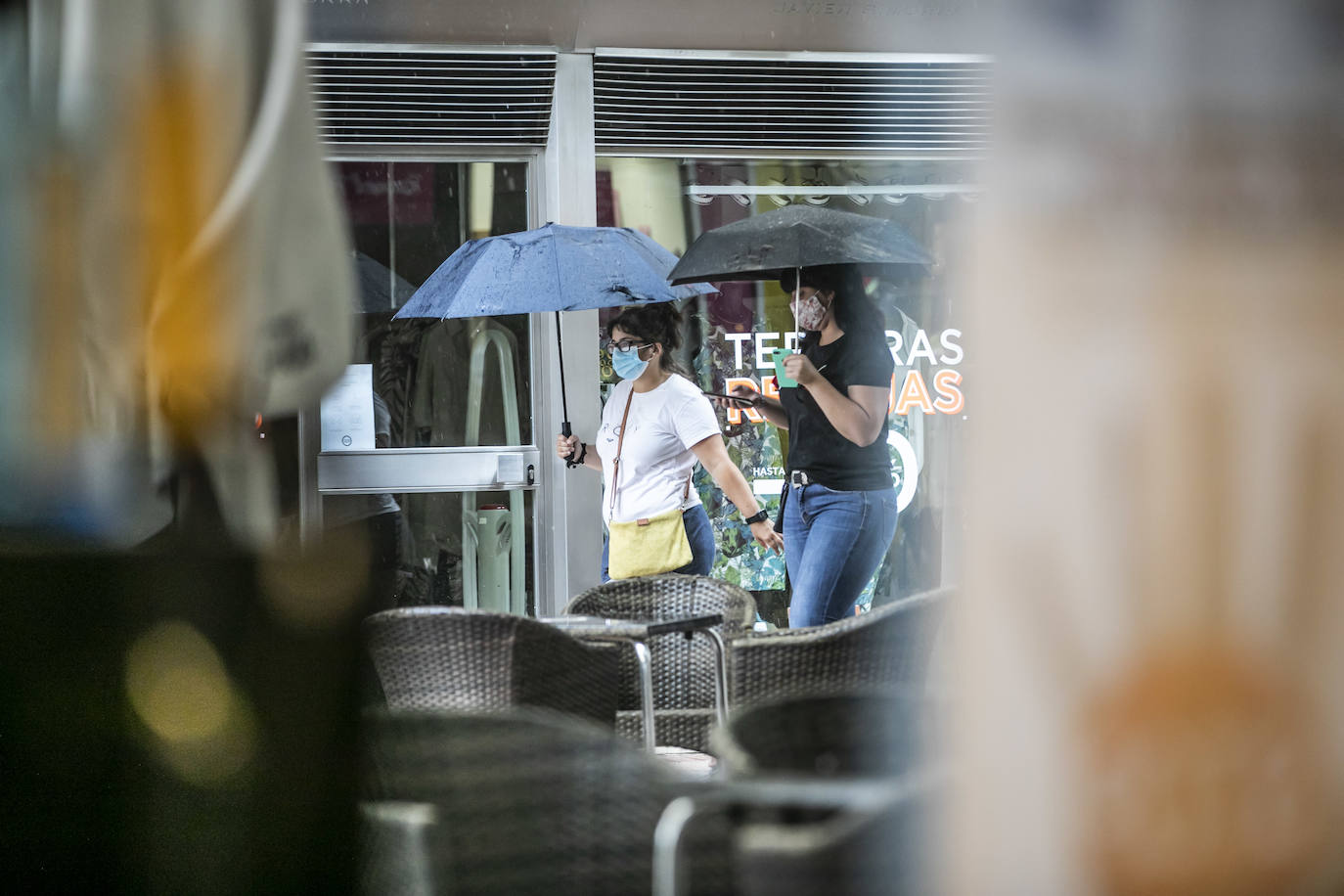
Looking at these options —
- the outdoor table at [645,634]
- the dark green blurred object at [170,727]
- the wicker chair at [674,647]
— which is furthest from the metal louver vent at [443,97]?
the dark green blurred object at [170,727]

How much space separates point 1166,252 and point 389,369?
191 inches

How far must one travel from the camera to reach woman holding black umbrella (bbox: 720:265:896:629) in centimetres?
408

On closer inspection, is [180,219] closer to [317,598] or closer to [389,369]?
[317,598]

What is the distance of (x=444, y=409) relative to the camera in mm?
5430

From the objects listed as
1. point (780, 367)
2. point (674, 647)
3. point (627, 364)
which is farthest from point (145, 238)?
point (780, 367)

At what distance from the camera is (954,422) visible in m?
0.96

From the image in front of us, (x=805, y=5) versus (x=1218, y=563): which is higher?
(x=805, y=5)

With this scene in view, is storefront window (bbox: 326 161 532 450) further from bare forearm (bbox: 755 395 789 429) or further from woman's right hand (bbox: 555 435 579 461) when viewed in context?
bare forearm (bbox: 755 395 789 429)

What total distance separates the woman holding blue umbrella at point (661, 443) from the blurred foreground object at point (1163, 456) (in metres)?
3.53

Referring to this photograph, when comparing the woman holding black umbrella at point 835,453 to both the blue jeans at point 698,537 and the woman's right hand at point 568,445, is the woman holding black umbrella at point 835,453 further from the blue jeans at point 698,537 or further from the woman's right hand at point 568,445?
the woman's right hand at point 568,445

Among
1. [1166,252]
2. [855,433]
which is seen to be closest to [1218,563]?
[1166,252]

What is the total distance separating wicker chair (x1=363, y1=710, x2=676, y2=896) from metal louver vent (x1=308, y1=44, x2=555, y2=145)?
375 cm

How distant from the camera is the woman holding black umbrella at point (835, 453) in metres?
4.08

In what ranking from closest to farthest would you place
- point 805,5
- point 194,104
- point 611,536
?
point 194,104, point 611,536, point 805,5
